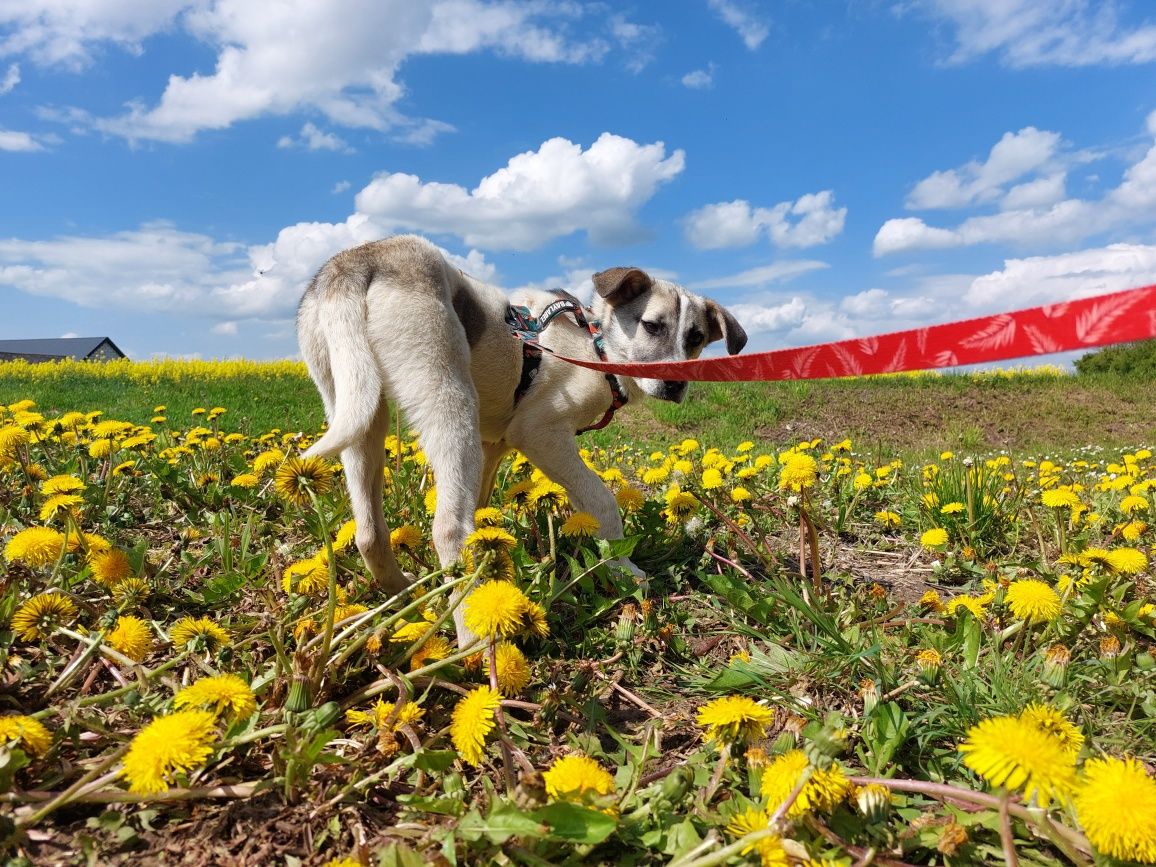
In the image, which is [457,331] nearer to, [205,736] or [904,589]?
[205,736]

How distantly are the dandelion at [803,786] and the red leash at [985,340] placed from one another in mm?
939

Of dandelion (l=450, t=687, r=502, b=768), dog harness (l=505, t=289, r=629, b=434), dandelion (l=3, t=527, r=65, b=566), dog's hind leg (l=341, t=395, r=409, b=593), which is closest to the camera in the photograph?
dandelion (l=450, t=687, r=502, b=768)

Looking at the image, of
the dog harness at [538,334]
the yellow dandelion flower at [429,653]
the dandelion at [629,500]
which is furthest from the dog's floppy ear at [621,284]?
the yellow dandelion flower at [429,653]

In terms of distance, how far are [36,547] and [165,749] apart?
136 cm

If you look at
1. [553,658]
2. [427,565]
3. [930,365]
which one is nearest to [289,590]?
[427,565]

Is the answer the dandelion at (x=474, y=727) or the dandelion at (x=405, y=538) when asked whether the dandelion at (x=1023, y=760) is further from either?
the dandelion at (x=405, y=538)

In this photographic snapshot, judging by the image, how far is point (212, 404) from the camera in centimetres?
1306

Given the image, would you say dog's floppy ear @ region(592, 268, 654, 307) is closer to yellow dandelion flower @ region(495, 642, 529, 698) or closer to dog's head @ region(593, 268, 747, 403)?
dog's head @ region(593, 268, 747, 403)

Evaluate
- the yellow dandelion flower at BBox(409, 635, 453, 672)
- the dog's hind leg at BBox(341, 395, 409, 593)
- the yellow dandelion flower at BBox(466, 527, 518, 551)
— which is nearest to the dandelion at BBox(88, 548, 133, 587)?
the dog's hind leg at BBox(341, 395, 409, 593)

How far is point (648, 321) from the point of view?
4.72 meters

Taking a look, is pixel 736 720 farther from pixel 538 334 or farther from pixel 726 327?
pixel 726 327

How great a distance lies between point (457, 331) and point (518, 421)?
0.83m

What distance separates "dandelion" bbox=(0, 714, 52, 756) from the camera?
146 cm

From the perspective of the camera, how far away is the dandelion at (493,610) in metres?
1.73
